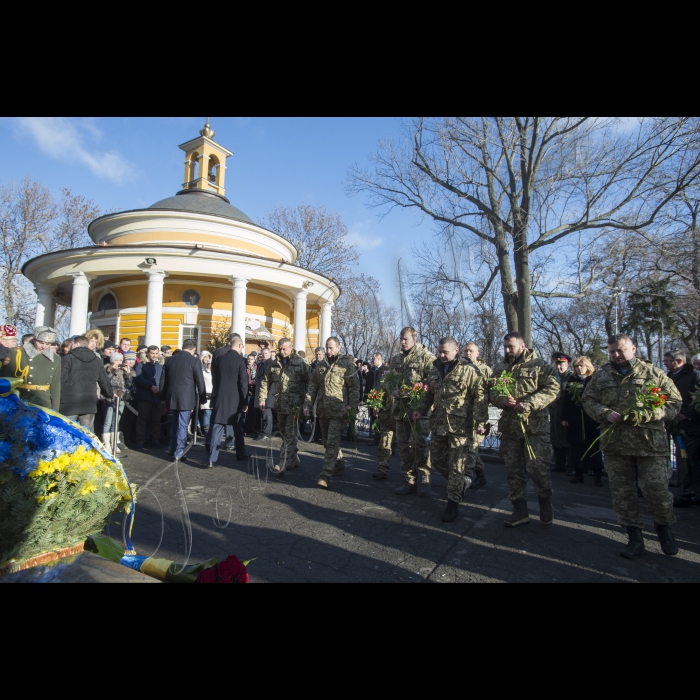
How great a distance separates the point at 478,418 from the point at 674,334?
36.0m

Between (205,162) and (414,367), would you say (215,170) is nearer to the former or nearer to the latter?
(205,162)

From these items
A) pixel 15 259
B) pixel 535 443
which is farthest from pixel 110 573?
pixel 15 259

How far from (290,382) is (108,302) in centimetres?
2239

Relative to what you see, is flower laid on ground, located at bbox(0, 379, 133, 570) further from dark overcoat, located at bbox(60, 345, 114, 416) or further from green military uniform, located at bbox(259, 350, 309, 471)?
dark overcoat, located at bbox(60, 345, 114, 416)

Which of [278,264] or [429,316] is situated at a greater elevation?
[278,264]

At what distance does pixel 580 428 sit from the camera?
27.9 ft

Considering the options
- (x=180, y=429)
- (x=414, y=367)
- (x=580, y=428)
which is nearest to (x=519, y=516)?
(x=414, y=367)

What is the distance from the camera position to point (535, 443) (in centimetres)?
565

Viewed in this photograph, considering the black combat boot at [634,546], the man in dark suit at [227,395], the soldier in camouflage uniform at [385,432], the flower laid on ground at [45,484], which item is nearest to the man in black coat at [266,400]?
the man in dark suit at [227,395]

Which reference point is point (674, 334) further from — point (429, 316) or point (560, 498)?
point (560, 498)

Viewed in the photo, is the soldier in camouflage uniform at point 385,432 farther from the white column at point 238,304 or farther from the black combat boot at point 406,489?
the white column at point 238,304

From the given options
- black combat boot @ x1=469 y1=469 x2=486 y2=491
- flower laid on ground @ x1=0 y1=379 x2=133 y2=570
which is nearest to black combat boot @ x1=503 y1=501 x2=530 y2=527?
black combat boot @ x1=469 y1=469 x2=486 y2=491

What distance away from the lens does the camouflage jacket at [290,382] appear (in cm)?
829
